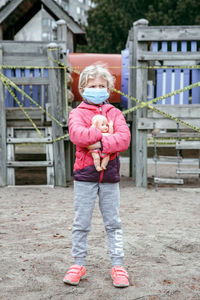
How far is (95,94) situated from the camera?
9.51ft

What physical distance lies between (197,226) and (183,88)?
355cm

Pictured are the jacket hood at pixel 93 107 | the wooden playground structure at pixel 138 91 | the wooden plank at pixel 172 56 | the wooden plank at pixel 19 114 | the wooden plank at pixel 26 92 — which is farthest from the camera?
the wooden plank at pixel 19 114

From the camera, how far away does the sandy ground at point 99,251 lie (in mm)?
2777

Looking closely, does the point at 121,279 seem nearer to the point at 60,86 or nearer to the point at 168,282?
the point at 168,282

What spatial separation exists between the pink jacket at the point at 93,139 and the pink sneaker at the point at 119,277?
0.70m

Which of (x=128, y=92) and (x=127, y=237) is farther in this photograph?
(x=128, y=92)

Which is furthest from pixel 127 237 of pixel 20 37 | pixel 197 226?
pixel 20 37

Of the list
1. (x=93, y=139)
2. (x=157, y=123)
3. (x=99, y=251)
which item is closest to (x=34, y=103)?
(x=157, y=123)

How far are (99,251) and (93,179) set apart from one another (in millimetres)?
1109

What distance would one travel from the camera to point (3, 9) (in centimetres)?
1102

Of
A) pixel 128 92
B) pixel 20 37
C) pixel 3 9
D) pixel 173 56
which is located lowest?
pixel 128 92

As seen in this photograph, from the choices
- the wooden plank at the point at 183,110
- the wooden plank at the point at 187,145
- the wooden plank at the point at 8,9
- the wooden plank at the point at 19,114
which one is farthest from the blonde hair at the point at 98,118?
the wooden plank at the point at 8,9

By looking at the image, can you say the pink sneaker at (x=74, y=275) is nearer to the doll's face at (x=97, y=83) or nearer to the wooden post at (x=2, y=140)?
the doll's face at (x=97, y=83)

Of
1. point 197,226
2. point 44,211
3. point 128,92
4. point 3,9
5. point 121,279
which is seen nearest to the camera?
point 121,279
